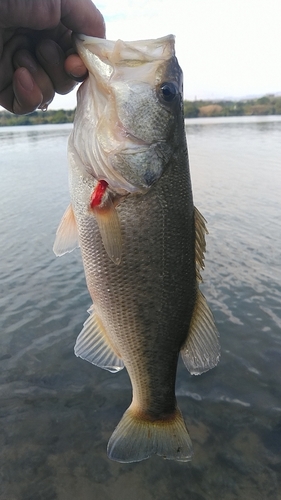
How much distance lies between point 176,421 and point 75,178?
5.56ft

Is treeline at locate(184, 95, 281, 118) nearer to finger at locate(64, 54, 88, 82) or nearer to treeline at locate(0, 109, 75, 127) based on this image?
treeline at locate(0, 109, 75, 127)

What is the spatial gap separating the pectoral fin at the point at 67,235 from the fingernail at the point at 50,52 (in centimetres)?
91

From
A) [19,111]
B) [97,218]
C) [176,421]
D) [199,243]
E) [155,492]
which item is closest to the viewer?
[97,218]

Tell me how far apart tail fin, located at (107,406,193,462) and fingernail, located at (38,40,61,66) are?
2295mm

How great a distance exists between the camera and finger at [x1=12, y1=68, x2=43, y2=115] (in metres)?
2.45

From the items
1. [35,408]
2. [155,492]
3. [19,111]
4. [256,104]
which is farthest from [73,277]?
[256,104]

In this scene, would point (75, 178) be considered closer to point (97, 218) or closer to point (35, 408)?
point (97, 218)

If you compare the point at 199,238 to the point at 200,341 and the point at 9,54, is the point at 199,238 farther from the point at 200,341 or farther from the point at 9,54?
the point at 9,54

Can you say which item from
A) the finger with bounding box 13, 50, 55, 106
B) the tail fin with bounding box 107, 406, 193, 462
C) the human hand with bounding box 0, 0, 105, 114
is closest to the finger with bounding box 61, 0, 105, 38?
the human hand with bounding box 0, 0, 105, 114

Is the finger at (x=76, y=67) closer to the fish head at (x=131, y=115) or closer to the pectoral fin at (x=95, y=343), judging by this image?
the fish head at (x=131, y=115)

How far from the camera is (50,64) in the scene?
7.97ft

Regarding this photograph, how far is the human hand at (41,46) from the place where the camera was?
2.09m

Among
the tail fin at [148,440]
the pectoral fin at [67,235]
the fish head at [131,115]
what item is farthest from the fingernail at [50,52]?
the tail fin at [148,440]

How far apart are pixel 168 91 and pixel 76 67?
0.52 meters
